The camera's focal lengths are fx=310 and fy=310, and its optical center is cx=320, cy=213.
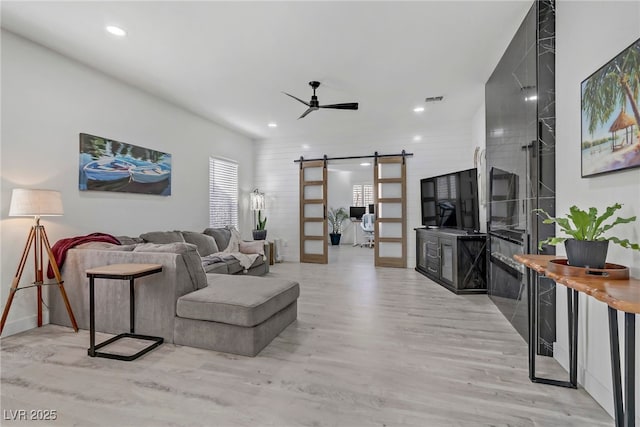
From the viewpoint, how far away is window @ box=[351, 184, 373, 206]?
11.7 metres

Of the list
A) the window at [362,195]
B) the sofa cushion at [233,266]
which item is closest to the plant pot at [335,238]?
the window at [362,195]

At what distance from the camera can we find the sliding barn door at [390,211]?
6477 mm

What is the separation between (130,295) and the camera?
2838 millimetres

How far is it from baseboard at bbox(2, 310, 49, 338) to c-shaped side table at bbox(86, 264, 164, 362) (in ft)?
3.24

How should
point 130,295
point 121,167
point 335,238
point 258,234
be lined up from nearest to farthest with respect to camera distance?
point 130,295 → point 121,167 → point 258,234 → point 335,238

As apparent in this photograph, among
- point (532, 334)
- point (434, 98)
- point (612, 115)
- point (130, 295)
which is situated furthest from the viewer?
point (434, 98)

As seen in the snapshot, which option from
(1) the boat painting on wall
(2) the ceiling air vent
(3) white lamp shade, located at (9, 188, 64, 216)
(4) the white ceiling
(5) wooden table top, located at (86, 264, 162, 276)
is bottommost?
(5) wooden table top, located at (86, 264, 162, 276)

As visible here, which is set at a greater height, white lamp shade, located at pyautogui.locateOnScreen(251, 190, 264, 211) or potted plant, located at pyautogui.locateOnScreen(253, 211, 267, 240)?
white lamp shade, located at pyautogui.locateOnScreen(251, 190, 264, 211)

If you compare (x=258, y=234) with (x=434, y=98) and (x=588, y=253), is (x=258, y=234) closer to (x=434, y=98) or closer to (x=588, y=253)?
(x=434, y=98)

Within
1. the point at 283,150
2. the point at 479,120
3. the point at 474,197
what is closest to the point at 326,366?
the point at 474,197

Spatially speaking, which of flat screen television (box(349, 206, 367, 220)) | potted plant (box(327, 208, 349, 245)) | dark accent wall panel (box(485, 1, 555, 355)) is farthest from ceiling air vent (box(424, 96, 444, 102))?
potted plant (box(327, 208, 349, 245))

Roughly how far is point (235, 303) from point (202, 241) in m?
2.73

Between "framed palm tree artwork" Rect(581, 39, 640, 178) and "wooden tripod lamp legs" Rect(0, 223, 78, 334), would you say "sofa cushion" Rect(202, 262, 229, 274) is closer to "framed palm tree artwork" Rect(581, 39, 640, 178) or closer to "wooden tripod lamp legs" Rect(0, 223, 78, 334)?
"wooden tripod lamp legs" Rect(0, 223, 78, 334)

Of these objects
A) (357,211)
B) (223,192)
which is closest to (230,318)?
(223,192)
